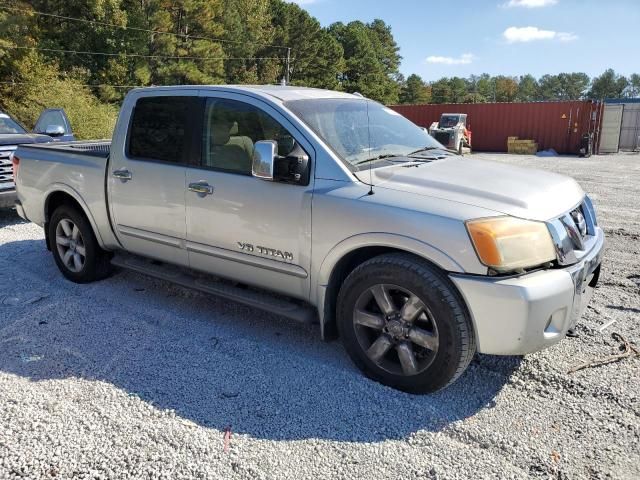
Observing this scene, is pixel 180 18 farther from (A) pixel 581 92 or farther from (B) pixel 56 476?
(A) pixel 581 92

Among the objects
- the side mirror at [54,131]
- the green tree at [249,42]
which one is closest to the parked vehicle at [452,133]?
the side mirror at [54,131]

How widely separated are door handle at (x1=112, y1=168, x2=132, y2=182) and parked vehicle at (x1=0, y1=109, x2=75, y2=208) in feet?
12.7

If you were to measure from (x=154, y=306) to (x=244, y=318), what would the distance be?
85 cm

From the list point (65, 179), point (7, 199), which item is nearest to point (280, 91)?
point (65, 179)

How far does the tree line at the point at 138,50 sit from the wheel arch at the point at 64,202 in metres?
17.2

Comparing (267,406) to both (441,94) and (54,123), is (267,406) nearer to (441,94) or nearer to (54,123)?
(54,123)

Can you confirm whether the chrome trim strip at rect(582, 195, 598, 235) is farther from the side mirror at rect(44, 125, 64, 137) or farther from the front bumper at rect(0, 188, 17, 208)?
the side mirror at rect(44, 125, 64, 137)

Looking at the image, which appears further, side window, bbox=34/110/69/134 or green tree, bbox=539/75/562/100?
green tree, bbox=539/75/562/100

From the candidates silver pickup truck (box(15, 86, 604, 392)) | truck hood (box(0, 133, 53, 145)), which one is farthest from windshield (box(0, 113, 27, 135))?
silver pickup truck (box(15, 86, 604, 392))

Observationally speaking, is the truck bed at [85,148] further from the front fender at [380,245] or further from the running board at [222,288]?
the front fender at [380,245]

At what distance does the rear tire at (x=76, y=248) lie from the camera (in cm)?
493

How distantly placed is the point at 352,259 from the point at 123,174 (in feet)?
7.19

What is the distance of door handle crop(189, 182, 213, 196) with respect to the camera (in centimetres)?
379

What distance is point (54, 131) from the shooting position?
29.5 ft
